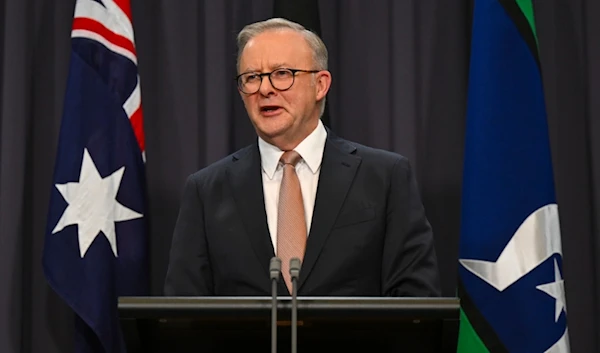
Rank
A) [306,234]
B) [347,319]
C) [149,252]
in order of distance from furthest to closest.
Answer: [149,252], [306,234], [347,319]

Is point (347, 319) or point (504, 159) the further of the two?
point (504, 159)

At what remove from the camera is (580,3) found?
3.79 metres

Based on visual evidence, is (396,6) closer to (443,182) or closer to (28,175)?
(443,182)

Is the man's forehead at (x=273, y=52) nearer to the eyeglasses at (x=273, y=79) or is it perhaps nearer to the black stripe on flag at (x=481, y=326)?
the eyeglasses at (x=273, y=79)

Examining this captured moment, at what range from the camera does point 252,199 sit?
2795 mm

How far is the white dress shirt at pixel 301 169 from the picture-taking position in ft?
9.27

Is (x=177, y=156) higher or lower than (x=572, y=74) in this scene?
lower

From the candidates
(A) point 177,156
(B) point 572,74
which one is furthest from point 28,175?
(B) point 572,74

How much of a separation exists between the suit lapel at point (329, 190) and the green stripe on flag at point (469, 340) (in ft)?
2.13

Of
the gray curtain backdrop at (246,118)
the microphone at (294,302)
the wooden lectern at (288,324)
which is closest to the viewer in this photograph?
the microphone at (294,302)

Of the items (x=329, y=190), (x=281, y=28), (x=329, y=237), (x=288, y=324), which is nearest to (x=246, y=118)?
(x=281, y=28)

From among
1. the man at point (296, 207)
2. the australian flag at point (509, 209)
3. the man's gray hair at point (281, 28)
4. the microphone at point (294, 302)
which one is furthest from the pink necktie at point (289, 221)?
the microphone at point (294, 302)

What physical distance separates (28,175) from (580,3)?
2543mm

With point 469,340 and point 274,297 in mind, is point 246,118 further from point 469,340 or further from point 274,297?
point 274,297
